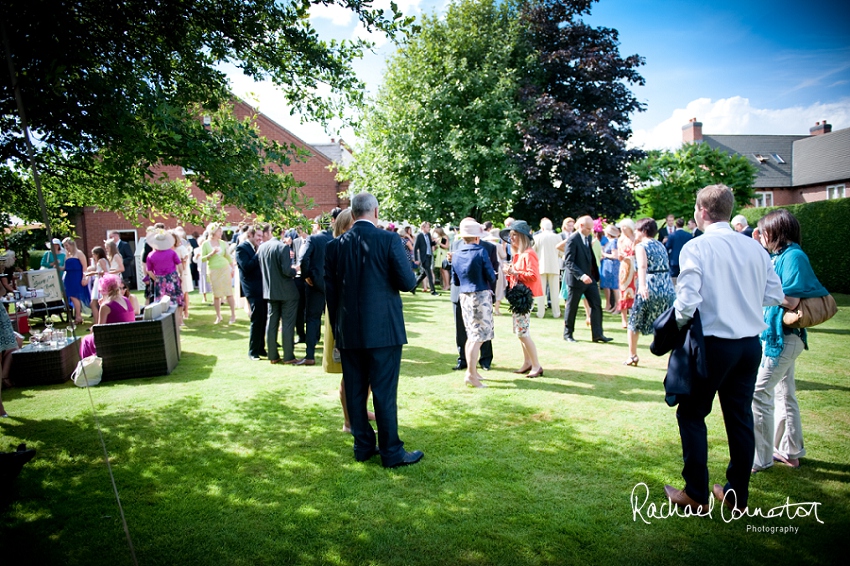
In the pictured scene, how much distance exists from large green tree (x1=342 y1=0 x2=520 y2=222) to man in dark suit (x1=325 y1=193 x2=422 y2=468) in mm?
16884

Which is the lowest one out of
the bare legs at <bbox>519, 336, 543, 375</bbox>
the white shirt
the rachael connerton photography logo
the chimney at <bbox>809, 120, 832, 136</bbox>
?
the rachael connerton photography logo

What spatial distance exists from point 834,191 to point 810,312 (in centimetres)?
4054

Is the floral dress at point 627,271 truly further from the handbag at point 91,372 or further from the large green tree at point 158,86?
the handbag at point 91,372

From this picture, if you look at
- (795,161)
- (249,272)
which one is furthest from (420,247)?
(795,161)

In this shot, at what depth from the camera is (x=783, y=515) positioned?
3.51 meters

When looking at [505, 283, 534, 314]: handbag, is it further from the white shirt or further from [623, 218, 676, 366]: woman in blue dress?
the white shirt

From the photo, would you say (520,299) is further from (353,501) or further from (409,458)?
(353,501)

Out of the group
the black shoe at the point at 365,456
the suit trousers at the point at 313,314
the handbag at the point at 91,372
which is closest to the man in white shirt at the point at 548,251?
the suit trousers at the point at 313,314

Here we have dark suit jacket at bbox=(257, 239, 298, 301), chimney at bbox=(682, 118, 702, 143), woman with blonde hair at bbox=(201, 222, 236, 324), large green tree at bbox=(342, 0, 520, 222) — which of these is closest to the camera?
dark suit jacket at bbox=(257, 239, 298, 301)

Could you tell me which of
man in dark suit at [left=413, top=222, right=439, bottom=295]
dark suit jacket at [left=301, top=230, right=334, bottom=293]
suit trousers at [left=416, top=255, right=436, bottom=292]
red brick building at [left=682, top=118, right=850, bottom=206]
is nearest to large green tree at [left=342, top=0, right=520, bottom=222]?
man in dark suit at [left=413, top=222, right=439, bottom=295]

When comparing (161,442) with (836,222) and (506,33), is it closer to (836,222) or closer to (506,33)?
(836,222)

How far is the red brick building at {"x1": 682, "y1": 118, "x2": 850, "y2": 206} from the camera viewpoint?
3484cm

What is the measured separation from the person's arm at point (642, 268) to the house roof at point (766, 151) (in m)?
43.0

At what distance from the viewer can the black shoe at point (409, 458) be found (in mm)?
4406
